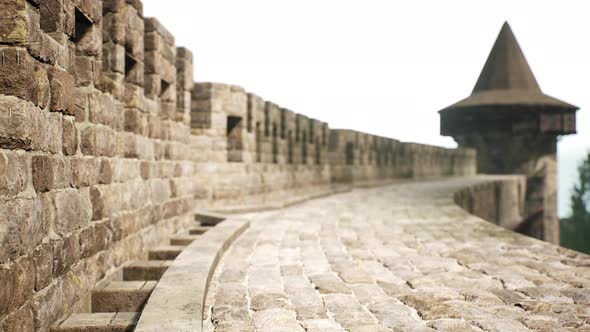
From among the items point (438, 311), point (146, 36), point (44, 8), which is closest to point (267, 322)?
point (438, 311)

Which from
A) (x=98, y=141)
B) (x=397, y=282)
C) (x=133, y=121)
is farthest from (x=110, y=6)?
(x=397, y=282)

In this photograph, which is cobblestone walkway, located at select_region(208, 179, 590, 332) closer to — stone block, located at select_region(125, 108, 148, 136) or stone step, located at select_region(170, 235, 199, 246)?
stone step, located at select_region(170, 235, 199, 246)

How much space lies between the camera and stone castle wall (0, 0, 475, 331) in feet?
8.27

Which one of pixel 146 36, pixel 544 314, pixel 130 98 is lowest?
pixel 544 314

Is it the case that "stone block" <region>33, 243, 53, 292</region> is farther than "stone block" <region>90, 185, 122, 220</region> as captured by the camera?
No

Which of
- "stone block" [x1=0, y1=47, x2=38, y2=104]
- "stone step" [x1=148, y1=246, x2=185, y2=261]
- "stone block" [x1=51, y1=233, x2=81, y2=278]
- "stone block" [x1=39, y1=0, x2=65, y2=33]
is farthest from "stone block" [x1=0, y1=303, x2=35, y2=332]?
"stone step" [x1=148, y1=246, x2=185, y2=261]

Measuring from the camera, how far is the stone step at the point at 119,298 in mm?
3656

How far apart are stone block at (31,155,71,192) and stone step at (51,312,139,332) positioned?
73 centimetres

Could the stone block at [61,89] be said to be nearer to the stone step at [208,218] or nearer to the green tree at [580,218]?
the stone step at [208,218]

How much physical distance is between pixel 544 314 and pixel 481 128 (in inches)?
1165

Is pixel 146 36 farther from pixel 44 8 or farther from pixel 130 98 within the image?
pixel 44 8

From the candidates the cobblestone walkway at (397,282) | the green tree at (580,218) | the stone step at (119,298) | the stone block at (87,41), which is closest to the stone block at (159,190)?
the cobblestone walkway at (397,282)

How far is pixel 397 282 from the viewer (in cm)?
Result: 385

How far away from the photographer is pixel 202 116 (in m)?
8.75
